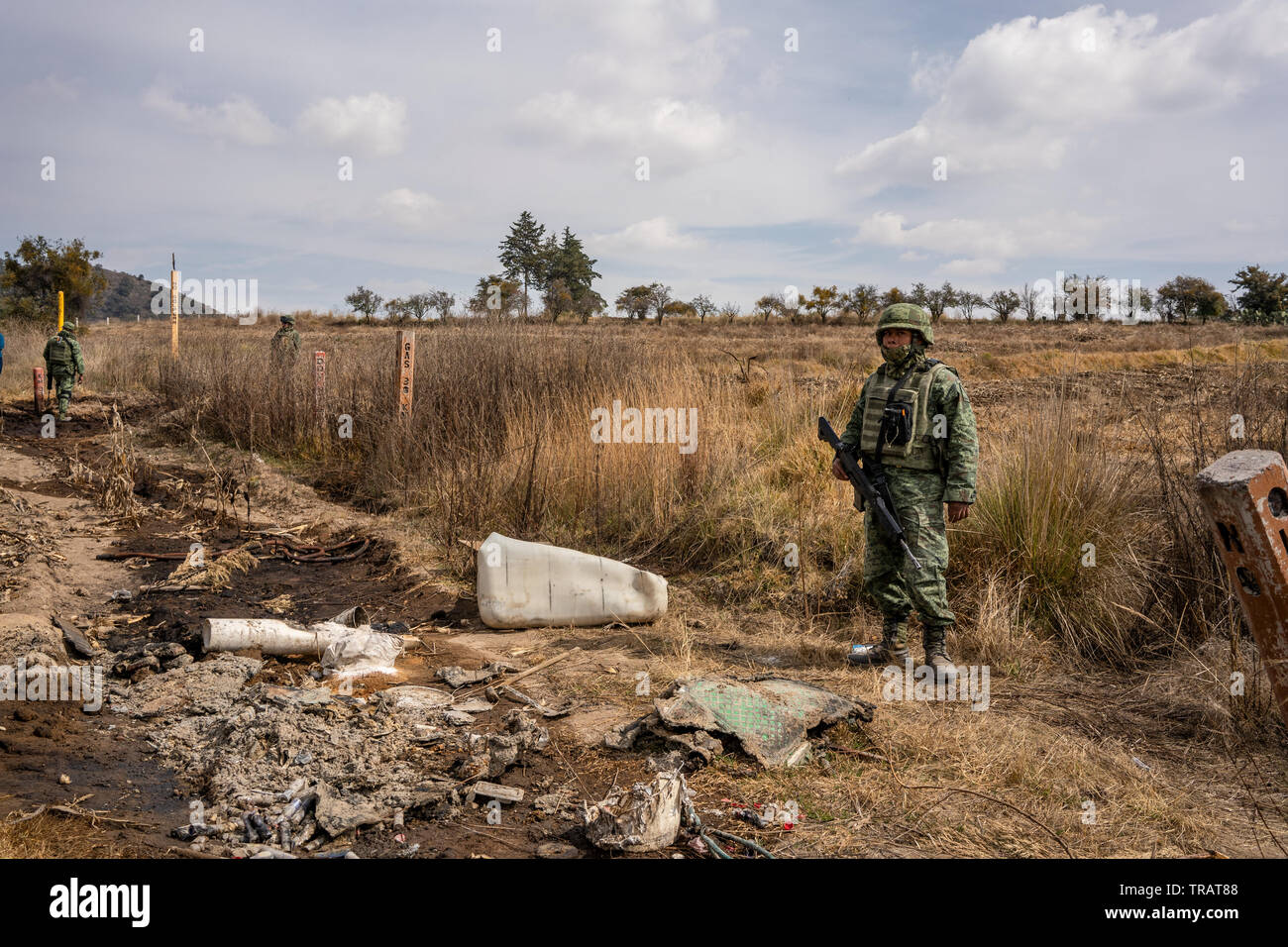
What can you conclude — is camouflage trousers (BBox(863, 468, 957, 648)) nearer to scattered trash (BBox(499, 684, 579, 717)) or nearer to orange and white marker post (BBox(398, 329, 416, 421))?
scattered trash (BBox(499, 684, 579, 717))

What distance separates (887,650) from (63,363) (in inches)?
579

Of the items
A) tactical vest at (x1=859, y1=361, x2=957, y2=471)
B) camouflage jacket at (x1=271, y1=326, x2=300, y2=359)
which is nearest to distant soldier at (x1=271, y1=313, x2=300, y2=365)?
camouflage jacket at (x1=271, y1=326, x2=300, y2=359)

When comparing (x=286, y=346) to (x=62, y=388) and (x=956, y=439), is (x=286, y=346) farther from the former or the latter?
(x=956, y=439)

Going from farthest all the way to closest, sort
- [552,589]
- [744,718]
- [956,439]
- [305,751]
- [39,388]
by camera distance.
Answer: [39,388], [552,589], [956,439], [744,718], [305,751]

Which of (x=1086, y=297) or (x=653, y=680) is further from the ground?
(x=1086, y=297)

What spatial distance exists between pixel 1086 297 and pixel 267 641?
537 centimetres

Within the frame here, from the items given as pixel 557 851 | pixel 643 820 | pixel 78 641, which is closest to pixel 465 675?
pixel 557 851

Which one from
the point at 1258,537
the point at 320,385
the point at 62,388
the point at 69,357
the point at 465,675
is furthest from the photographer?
the point at 62,388

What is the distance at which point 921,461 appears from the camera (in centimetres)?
486

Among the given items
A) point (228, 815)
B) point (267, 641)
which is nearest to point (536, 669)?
point (267, 641)

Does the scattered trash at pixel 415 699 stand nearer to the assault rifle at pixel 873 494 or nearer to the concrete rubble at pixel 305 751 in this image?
the concrete rubble at pixel 305 751

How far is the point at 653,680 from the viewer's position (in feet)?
15.3

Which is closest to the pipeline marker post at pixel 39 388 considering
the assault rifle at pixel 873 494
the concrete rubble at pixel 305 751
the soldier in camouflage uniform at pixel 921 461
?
the concrete rubble at pixel 305 751

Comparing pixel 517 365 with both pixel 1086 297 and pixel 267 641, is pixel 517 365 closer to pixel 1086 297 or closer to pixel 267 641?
pixel 267 641
